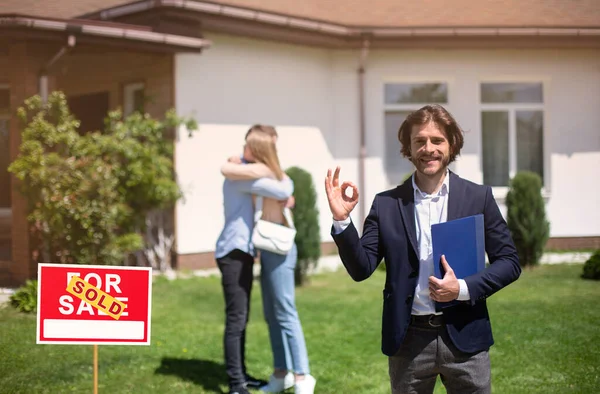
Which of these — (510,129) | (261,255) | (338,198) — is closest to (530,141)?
(510,129)

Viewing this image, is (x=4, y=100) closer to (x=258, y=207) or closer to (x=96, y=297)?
(x=258, y=207)

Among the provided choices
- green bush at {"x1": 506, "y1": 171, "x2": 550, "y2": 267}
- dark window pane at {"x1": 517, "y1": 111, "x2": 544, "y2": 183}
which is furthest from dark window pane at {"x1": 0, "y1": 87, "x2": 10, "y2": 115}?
dark window pane at {"x1": 517, "y1": 111, "x2": 544, "y2": 183}

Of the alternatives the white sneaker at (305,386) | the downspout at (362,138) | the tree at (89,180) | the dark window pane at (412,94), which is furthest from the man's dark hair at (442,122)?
the dark window pane at (412,94)

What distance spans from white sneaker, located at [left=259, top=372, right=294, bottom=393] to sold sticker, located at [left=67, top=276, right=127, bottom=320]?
69.5 inches

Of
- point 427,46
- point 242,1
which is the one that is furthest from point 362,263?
point 427,46

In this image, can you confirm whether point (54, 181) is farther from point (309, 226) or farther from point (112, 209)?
point (309, 226)

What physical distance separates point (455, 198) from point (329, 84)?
28.5ft

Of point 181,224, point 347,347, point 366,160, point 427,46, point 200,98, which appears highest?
point 427,46

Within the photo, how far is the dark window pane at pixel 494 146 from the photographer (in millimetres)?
10836

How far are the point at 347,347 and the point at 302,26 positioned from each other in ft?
18.2

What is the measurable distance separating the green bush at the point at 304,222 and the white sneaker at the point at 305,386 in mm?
3864

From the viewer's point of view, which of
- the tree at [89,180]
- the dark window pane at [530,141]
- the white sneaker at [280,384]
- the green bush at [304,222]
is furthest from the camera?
the dark window pane at [530,141]

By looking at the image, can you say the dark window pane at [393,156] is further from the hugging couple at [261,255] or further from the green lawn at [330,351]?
the hugging couple at [261,255]

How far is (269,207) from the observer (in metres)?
4.64
